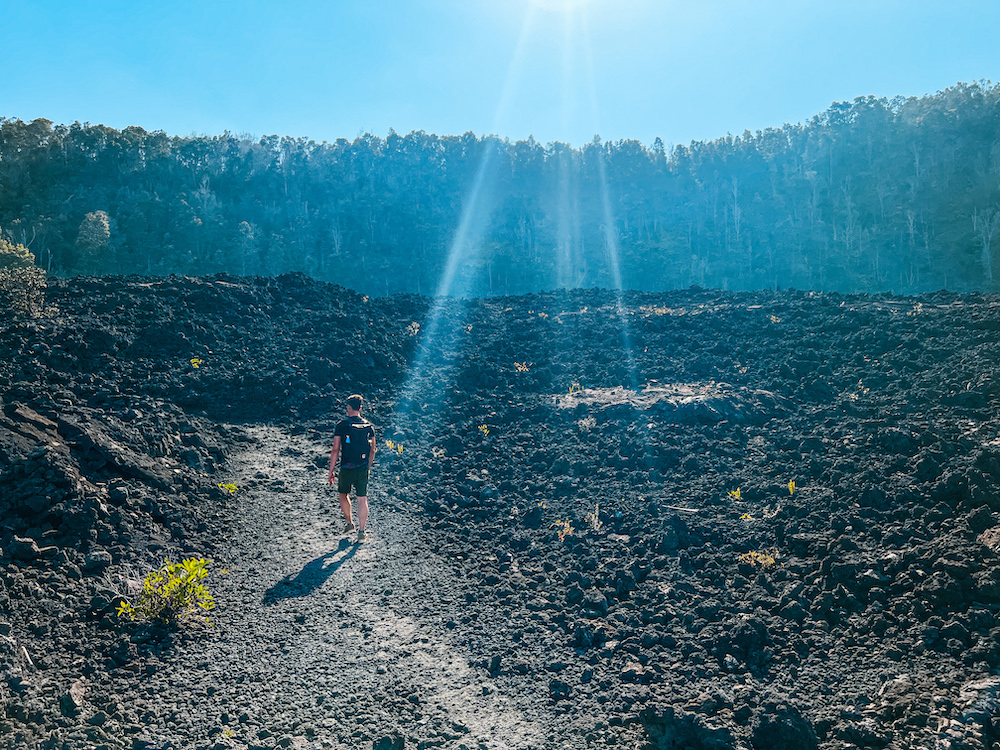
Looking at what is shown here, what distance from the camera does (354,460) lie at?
264 inches

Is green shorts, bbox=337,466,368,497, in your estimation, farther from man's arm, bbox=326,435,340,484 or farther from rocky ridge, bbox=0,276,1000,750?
rocky ridge, bbox=0,276,1000,750

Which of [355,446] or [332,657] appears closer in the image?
[332,657]

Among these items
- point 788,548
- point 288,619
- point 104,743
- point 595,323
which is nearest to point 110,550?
point 288,619

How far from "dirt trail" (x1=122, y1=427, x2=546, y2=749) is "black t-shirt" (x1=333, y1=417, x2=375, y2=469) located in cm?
87

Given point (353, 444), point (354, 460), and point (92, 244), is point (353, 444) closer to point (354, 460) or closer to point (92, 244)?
point (354, 460)

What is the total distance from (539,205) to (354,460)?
147 ft

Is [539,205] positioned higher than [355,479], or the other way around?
[539,205]

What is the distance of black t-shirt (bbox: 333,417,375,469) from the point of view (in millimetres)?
6703

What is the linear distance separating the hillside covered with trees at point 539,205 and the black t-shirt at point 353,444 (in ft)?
95.1

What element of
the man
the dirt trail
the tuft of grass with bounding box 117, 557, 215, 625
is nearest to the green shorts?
the man

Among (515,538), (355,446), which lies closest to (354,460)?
(355,446)

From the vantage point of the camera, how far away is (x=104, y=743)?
365 cm

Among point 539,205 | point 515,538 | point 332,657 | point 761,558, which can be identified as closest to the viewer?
point 332,657

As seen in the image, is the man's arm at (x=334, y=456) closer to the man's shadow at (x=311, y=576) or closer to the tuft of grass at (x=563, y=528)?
the man's shadow at (x=311, y=576)
